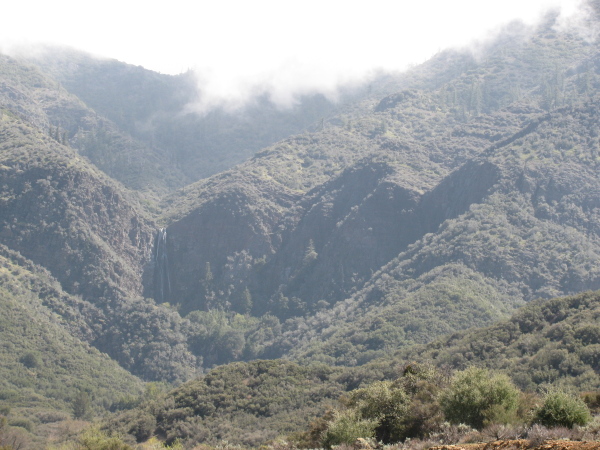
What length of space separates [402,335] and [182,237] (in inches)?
2484

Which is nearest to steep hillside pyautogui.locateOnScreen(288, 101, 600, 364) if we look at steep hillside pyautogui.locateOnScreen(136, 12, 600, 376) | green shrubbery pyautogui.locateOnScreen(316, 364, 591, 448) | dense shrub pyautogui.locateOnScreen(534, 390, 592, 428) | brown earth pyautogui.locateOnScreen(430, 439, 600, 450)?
steep hillside pyautogui.locateOnScreen(136, 12, 600, 376)

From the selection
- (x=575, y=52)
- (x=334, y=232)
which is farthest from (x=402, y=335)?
(x=575, y=52)

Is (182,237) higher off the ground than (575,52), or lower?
lower

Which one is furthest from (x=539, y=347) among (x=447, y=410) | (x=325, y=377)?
(x=447, y=410)

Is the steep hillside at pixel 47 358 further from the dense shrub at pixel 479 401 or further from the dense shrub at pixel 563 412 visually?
the dense shrub at pixel 563 412

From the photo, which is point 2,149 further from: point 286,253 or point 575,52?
point 575,52

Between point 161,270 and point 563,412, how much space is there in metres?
124

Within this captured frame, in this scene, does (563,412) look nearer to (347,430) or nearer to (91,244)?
(347,430)

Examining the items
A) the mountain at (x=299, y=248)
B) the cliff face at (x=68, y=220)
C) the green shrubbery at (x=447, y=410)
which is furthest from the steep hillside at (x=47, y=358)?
the green shrubbery at (x=447, y=410)

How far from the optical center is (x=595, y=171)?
129 m

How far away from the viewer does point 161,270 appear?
14662 cm

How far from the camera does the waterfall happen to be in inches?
5669

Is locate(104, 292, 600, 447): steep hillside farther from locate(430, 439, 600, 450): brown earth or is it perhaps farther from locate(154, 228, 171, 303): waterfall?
locate(154, 228, 171, 303): waterfall

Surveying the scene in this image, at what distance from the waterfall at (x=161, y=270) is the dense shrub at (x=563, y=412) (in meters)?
119
